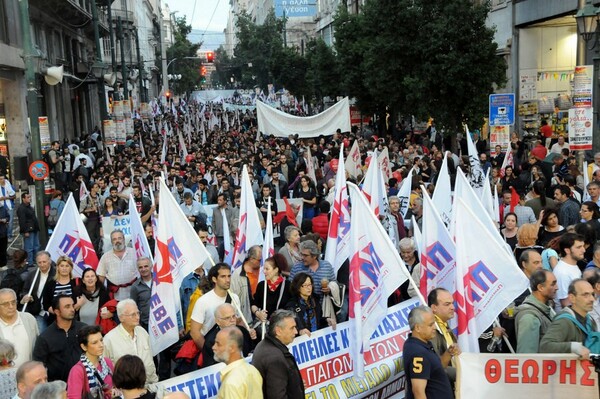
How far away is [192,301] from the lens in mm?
7609

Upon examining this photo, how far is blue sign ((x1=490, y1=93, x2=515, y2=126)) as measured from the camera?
667 inches

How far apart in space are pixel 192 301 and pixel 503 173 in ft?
30.2

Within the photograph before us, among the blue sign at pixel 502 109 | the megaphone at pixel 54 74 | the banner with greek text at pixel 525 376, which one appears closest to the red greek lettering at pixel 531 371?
the banner with greek text at pixel 525 376

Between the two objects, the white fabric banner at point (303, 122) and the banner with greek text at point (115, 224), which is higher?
the white fabric banner at point (303, 122)

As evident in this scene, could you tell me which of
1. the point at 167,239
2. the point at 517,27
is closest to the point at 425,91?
the point at 517,27

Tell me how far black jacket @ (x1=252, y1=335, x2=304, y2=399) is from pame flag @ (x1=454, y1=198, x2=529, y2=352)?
64.1 inches

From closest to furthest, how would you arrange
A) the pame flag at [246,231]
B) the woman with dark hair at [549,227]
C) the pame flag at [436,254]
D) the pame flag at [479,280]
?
the pame flag at [479,280] → the pame flag at [436,254] → the woman with dark hair at [549,227] → the pame flag at [246,231]

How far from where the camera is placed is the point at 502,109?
674 inches

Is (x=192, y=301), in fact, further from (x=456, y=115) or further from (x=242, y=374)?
(x=456, y=115)

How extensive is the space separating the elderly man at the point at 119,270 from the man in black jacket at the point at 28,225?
5920mm

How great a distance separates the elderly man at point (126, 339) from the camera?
6.23 metres

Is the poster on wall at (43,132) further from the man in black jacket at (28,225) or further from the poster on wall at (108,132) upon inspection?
the poster on wall at (108,132)

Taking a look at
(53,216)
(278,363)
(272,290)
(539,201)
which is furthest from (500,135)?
(278,363)

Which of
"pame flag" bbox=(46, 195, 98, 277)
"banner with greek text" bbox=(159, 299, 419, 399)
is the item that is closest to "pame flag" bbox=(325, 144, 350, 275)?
"banner with greek text" bbox=(159, 299, 419, 399)
